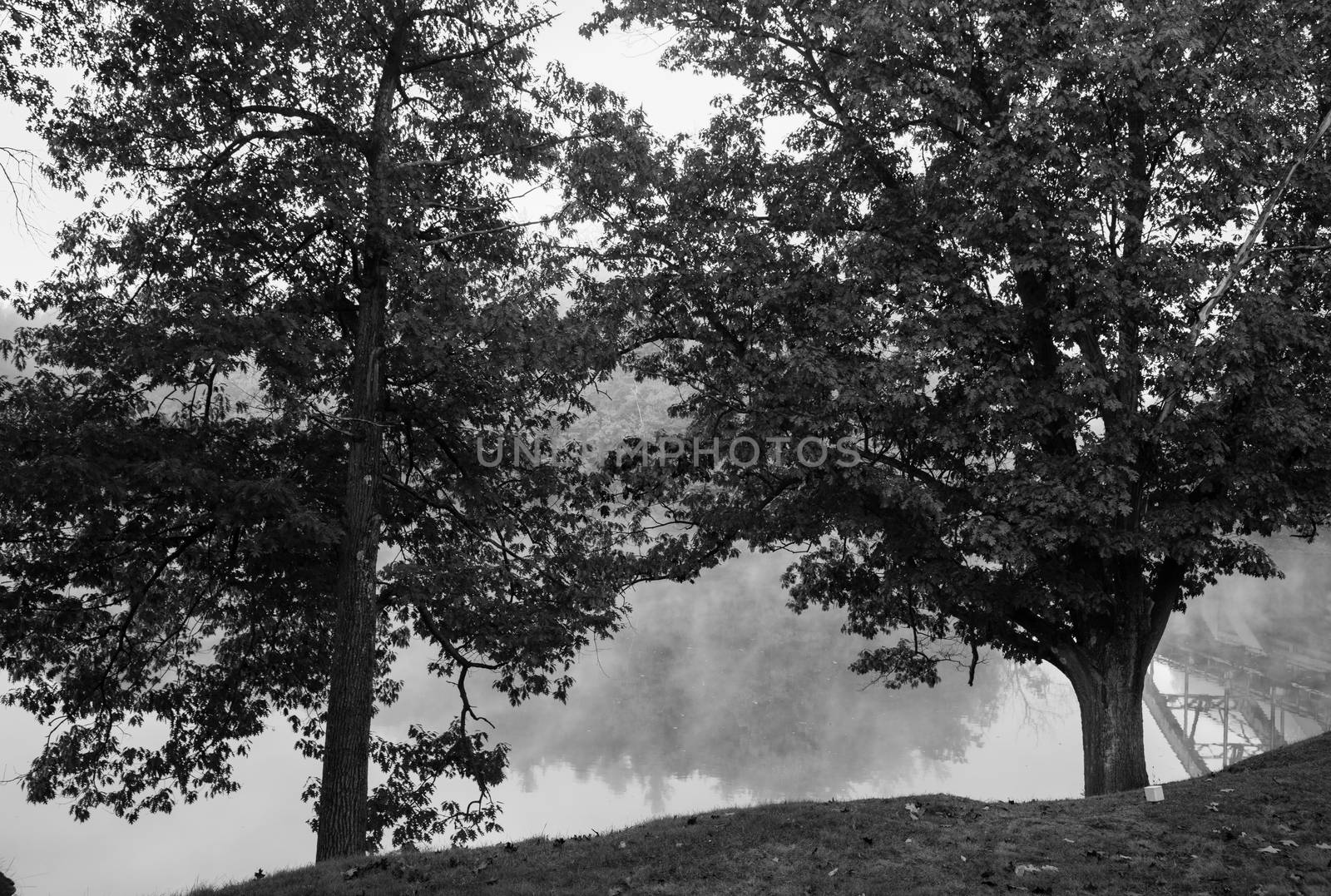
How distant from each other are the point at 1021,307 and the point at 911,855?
713 cm

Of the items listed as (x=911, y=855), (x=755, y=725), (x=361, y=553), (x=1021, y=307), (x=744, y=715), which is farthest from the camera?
(x=744, y=715)

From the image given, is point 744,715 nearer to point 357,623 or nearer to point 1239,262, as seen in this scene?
point 357,623

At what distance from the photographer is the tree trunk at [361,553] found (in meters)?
10.6

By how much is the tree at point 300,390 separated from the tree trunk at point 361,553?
0.04m

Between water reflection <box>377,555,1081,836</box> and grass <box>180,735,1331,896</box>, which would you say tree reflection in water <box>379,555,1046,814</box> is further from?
grass <box>180,735,1331,896</box>

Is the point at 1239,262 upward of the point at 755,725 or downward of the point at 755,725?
upward

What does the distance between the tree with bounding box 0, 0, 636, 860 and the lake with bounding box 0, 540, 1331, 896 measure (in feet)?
35.9

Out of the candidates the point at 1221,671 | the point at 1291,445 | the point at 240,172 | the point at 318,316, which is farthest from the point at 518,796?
the point at 1221,671

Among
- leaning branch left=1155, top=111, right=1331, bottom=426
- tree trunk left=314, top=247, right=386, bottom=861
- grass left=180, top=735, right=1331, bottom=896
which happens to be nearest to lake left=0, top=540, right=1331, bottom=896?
leaning branch left=1155, top=111, right=1331, bottom=426

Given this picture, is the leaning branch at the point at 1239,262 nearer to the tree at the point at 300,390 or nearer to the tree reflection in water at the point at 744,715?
the tree at the point at 300,390

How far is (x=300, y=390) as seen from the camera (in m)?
12.7

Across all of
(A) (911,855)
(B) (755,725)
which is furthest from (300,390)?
(B) (755,725)

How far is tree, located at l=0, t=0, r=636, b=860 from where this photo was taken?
34.7 feet

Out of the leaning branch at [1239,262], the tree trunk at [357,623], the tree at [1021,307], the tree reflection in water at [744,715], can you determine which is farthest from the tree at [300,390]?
the tree reflection in water at [744,715]
